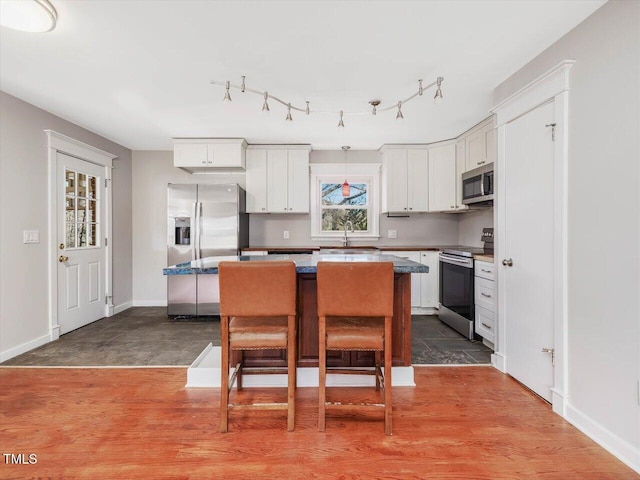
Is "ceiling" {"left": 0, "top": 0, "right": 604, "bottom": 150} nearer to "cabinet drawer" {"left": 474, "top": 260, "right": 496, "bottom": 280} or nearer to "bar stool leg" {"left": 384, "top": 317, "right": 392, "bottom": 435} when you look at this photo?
"cabinet drawer" {"left": 474, "top": 260, "right": 496, "bottom": 280}

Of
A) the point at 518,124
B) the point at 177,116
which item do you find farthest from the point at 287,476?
the point at 177,116

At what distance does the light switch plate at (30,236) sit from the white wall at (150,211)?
1557 millimetres

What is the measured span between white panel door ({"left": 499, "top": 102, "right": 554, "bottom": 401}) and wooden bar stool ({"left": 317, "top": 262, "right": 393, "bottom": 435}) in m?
1.18

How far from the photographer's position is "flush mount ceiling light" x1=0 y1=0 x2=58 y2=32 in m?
1.57

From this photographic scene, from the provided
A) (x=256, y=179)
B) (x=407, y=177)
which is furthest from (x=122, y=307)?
(x=407, y=177)

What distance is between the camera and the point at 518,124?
2.24m

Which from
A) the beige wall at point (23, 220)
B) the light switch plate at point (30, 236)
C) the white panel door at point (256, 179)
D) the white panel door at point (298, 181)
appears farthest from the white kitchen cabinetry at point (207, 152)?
the light switch plate at point (30, 236)

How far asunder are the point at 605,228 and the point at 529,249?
1.85 feet

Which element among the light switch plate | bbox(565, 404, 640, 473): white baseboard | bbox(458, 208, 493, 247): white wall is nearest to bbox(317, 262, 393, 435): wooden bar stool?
bbox(565, 404, 640, 473): white baseboard

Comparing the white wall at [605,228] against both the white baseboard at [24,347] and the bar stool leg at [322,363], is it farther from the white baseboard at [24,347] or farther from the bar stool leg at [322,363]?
the white baseboard at [24,347]

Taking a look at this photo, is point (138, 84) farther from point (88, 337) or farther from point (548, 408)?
point (548, 408)

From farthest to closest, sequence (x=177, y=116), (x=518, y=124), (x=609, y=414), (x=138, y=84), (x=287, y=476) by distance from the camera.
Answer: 1. (x=177, y=116)
2. (x=138, y=84)
3. (x=518, y=124)
4. (x=609, y=414)
5. (x=287, y=476)

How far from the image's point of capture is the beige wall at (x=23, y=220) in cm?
268

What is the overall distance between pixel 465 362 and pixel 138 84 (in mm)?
3754
